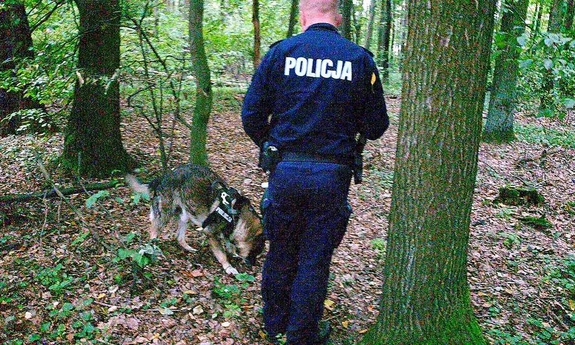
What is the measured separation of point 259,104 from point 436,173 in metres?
1.37

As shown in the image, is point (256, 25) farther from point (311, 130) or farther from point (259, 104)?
point (311, 130)

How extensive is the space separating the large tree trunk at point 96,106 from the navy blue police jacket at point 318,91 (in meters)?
3.88

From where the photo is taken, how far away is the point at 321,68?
332cm

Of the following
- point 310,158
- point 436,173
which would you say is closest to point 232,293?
point 310,158

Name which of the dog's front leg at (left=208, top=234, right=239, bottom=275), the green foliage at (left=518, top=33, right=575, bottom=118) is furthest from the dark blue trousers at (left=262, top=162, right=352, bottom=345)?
the green foliage at (left=518, top=33, right=575, bottom=118)

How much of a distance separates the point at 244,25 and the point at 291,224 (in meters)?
11.6

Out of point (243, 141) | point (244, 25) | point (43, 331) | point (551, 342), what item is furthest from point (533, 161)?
point (43, 331)

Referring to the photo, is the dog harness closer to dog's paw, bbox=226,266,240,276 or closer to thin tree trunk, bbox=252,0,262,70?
dog's paw, bbox=226,266,240,276

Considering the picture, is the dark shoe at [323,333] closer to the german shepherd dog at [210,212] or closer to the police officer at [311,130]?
the police officer at [311,130]

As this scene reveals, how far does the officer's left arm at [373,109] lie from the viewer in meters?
3.44

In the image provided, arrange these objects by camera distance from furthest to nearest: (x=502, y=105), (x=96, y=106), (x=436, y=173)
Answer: (x=502, y=105)
(x=96, y=106)
(x=436, y=173)

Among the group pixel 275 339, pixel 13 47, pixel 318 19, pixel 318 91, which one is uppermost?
pixel 318 19

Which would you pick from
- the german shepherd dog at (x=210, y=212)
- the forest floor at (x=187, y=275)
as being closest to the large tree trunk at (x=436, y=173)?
the forest floor at (x=187, y=275)

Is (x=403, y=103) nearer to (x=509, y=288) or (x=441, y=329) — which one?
(x=441, y=329)
